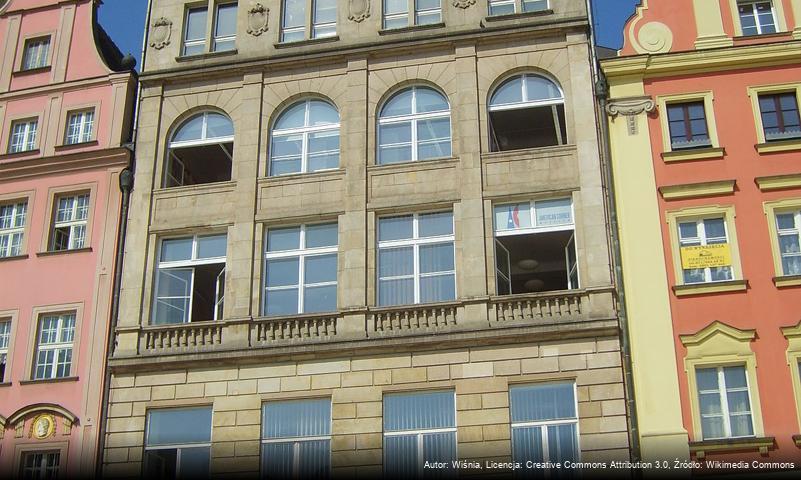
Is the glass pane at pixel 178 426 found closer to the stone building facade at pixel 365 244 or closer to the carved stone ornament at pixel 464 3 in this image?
the stone building facade at pixel 365 244

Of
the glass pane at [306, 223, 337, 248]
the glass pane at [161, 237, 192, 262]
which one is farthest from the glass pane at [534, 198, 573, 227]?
the glass pane at [161, 237, 192, 262]

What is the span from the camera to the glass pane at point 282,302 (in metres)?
24.8

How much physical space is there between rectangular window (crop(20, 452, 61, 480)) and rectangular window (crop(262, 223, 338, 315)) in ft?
19.0

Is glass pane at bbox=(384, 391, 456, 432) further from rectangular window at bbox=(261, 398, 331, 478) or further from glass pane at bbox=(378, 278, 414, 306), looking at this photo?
glass pane at bbox=(378, 278, 414, 306)

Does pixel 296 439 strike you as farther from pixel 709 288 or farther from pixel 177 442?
pixel 709 288

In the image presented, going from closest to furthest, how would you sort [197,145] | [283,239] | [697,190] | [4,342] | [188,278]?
[697,190] < [283,239] < [188,278] < [4,342] < [197,145]

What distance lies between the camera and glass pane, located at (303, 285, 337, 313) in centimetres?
2466

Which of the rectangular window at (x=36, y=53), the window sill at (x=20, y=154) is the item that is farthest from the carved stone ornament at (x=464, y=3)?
the window sill at (x=20, y=154)

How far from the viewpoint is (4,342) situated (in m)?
26.0

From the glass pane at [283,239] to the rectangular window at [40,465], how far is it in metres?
6.74

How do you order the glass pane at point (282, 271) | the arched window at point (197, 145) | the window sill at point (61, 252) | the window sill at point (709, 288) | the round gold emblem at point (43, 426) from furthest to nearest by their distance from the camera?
the arched window at point (197, 145), the window sill at point (61, 252), the glass pane at point (282, 271), the round gold emblem at point (43, 426), the window sill at point (709, 288)

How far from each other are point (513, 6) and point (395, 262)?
746 centimetres

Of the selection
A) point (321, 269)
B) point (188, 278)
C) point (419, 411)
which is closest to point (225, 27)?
point (188, 278)

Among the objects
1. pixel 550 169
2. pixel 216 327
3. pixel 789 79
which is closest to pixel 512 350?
pixel 550 169
